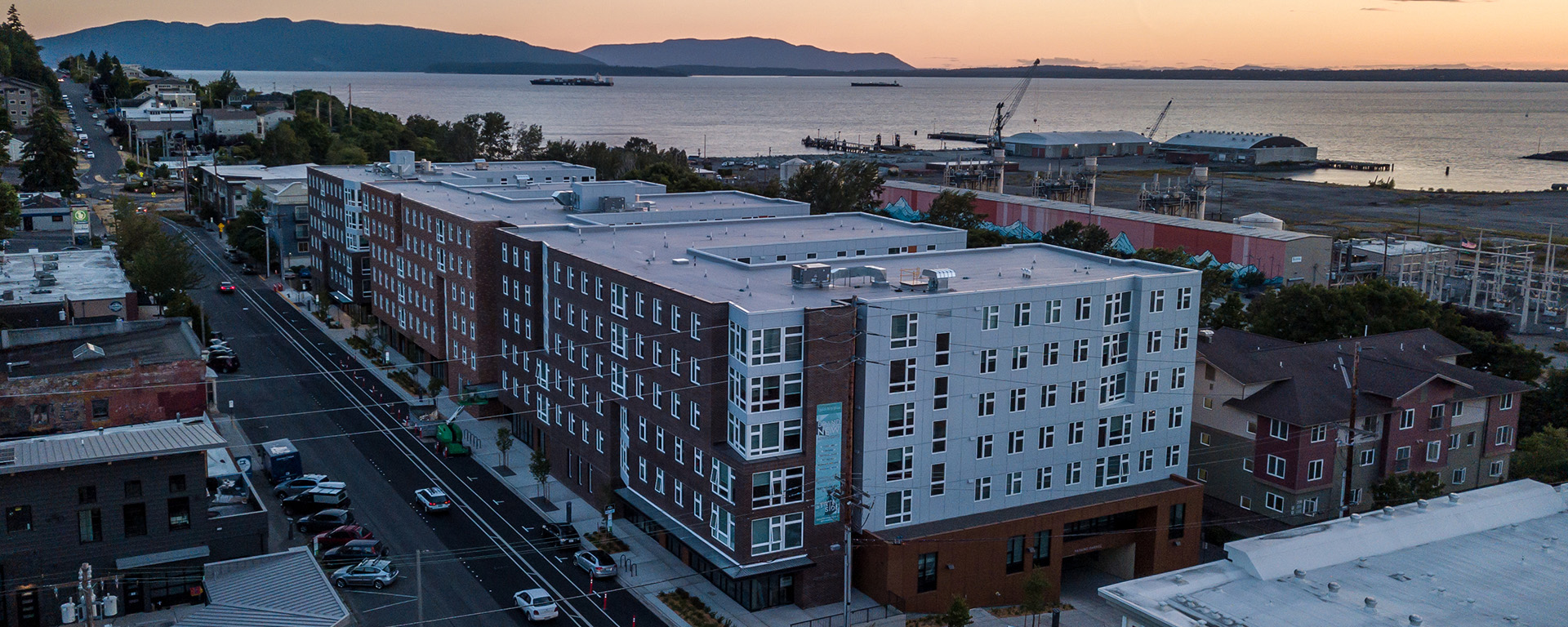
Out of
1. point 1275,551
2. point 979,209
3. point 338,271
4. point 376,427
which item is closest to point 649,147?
point 979,209

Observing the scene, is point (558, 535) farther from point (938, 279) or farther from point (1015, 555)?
point (938, 279)

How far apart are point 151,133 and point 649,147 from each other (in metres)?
75.4

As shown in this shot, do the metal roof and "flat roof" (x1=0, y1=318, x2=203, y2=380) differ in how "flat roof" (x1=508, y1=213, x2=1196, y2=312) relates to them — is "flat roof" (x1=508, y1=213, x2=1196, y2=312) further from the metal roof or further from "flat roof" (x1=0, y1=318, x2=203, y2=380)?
"flat roof" (x1=0, y1=318, x2=203, y2=380)

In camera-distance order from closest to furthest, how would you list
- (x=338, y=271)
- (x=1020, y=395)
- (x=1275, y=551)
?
(x=1275, y=551), (x=1020, y=395), (x=338, y=271)

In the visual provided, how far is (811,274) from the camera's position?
142ft

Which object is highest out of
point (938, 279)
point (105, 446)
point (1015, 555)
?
point (938, 279)

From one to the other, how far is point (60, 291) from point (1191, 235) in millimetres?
81786

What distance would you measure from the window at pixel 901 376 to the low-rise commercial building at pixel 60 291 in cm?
4022

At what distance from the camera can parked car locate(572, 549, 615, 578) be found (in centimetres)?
4188

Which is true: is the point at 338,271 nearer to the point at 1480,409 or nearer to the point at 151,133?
the point at 1480,409

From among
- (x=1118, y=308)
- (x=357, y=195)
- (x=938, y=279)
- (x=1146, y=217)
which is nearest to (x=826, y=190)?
(x=1146, y=217)

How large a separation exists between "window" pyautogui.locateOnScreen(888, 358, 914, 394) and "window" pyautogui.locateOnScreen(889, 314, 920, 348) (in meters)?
0.59

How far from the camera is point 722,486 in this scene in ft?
131

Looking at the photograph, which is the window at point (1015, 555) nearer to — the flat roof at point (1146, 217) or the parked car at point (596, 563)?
the parked car at point (596, 563)
